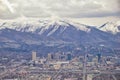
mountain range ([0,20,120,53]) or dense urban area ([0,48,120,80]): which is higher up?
mountain range ([0,20,120,53])

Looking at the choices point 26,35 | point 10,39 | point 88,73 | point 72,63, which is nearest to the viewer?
point 88,73

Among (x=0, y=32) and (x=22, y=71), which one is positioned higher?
(x=0, y=32)

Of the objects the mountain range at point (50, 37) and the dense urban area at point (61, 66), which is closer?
the dense urban area at point (61, 66)

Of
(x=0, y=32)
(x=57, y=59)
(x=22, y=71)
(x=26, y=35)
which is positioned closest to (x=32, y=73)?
(x=22, y=71)

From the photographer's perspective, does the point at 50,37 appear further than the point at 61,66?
Yes

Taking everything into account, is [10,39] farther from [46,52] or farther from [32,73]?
[32,73]

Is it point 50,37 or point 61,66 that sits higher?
point 50,37

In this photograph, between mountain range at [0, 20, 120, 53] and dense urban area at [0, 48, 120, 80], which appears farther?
mountain range at [0, 20, 120, 53]

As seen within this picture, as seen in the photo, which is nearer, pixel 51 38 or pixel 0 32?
pixel 0 32

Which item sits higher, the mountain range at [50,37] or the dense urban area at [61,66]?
the mountain range at [50,37]

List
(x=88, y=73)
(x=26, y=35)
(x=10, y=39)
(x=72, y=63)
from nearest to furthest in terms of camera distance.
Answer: (x=88, y=73) → (x=72, y=63) → (x=10, y=39) → (x=26, y=35)
